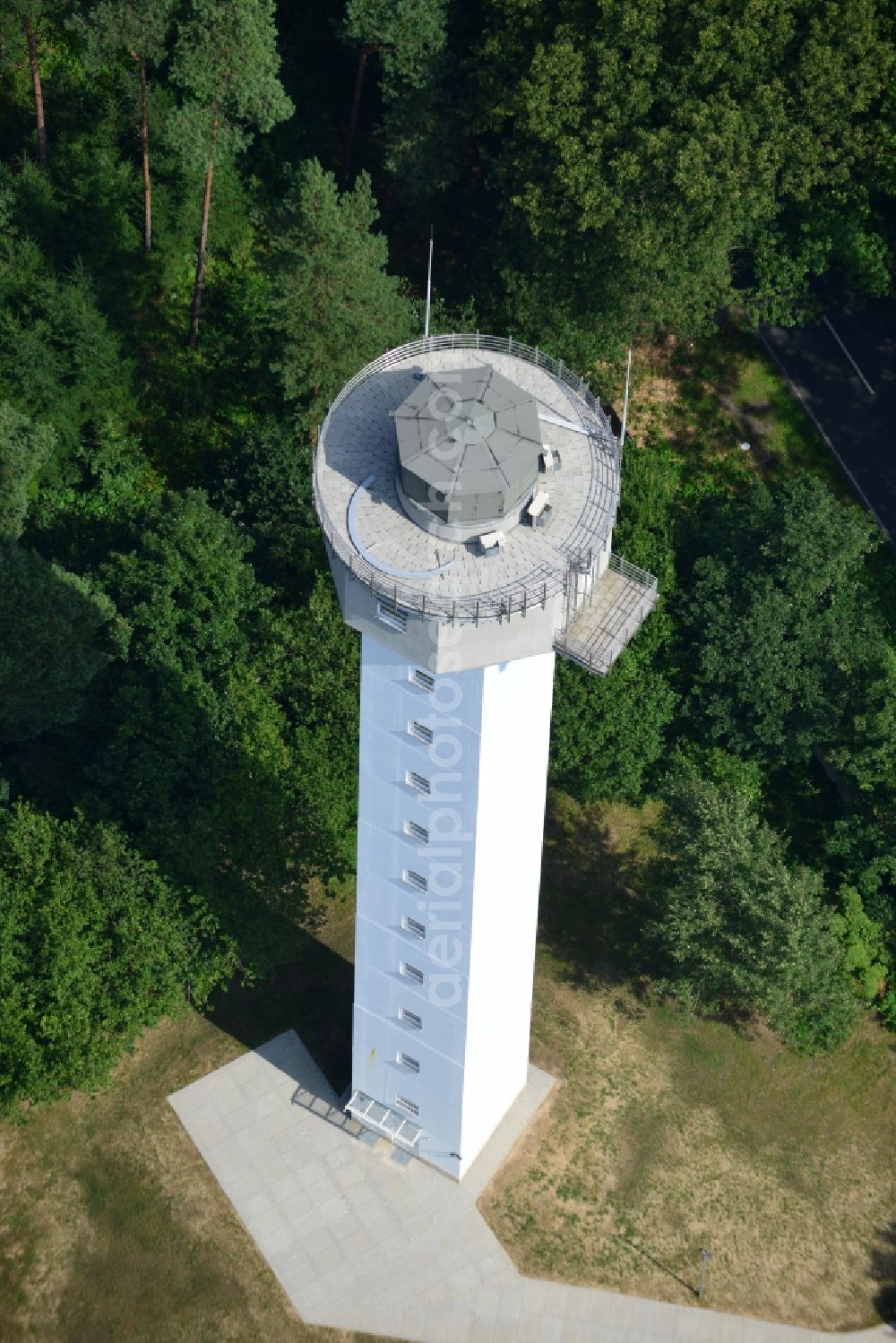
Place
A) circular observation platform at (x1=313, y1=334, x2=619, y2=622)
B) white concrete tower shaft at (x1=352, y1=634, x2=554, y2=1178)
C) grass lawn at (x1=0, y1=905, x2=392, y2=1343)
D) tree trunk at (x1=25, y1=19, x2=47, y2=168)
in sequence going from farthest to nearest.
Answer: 1. tree trunk at (x1=25, y1=19, x2=47, y2=168)
2. grass lawn at (x1=0, y1=905, x2=392, y2=1343)
3. white concrete tower shaft at (x1=352, y1=634, x2=554, y2=1178)
4. circular observation platform at (x1=313, y1=334, x2=619, y2=622)

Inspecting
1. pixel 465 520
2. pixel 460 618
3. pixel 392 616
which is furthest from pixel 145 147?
pixel 460 618

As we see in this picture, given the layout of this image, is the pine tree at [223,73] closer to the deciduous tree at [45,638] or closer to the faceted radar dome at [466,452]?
the deciduous tree at [45,638]

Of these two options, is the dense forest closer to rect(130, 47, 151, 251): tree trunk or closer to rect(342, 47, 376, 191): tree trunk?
rect(130, 47, 151, 251): tree trunk

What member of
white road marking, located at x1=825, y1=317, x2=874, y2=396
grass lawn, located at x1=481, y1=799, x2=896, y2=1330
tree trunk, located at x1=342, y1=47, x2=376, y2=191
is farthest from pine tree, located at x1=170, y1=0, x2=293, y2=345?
grass lawn, located at x1=481, y1=799, x2=896, y2=1330

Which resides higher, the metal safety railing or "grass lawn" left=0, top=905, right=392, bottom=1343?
the metal safety railing

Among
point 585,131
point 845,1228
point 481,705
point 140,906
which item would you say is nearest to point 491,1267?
point 845,1228

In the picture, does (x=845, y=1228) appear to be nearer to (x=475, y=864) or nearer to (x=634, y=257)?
(x=475, y=864)

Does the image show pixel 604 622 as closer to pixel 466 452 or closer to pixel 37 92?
pixel 466 452
